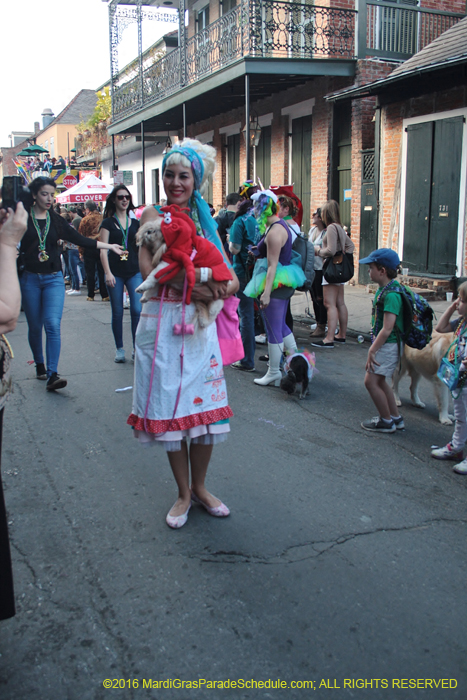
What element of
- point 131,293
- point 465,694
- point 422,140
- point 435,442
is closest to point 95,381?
point 131,293

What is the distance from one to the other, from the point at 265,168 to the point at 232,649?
52.8 ft

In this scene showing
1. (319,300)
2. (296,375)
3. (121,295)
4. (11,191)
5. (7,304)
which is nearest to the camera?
(7,304)

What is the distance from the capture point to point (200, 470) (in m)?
3.38

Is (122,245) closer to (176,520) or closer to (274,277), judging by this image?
(274,277)

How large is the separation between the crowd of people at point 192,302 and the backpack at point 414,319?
7cm

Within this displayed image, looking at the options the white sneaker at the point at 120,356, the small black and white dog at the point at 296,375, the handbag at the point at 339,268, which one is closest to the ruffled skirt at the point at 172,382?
the small black and white dog at the point at 296,375

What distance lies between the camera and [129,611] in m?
2.58

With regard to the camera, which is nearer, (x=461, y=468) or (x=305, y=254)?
(x=461, y=468)

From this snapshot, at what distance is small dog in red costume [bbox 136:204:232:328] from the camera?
115 inches

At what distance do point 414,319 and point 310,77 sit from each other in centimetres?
1129

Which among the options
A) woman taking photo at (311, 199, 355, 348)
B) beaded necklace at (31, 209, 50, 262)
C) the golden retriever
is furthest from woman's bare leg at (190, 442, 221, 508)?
woman taking photo at (311, 199, 355, 348)

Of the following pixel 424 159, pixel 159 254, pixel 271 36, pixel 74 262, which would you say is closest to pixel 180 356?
pixel 159 254

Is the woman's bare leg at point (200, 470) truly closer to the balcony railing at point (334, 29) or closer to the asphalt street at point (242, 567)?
the asphalt street at point (242, 567)

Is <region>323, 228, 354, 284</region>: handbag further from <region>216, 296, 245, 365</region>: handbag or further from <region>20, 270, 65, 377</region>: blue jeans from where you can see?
<region>216, 296, 245, 365</region>: handbag
